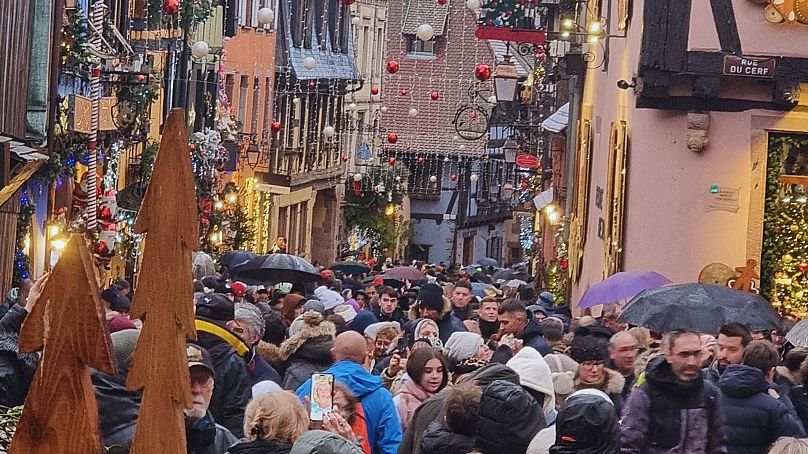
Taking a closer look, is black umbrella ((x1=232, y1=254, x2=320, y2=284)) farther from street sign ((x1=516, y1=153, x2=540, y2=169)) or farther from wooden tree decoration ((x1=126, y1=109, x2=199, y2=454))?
street sign ((x1=516, y1=153, x2=540, y2=169))

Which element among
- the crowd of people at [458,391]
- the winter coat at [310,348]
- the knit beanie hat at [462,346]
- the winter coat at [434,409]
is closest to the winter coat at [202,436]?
the crowd of people at [458,391]

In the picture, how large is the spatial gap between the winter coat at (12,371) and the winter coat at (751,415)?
3212mm

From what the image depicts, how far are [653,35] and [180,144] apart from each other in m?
13.4

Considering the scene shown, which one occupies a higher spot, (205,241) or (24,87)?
(24,87)

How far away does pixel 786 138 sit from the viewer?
18.2 m

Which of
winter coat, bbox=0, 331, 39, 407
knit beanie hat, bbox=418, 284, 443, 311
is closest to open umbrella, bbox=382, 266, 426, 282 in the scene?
knit beanie hat, bbox=418, 284, 443, 311

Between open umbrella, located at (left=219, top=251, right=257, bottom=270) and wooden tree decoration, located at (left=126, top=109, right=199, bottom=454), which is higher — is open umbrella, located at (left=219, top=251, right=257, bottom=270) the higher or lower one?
the lower one

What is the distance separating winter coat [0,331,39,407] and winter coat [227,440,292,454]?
210 cm

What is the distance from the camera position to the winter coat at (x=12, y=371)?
8.69 meters

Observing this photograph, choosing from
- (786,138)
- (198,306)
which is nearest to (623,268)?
(786,138)

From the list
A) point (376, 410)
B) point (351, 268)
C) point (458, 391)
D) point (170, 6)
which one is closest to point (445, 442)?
point (458, 391)

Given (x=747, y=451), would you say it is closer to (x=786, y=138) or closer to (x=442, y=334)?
(x=442, y=334)

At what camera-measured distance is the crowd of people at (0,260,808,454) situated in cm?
702

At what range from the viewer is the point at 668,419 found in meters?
7.92
